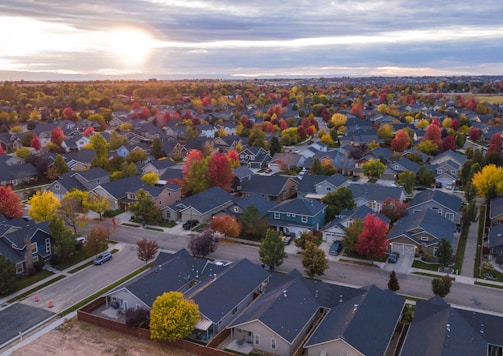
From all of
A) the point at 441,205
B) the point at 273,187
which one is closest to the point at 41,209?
the point at 273,187

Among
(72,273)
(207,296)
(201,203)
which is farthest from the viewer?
(201,203)

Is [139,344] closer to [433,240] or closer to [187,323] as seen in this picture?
[187,323]

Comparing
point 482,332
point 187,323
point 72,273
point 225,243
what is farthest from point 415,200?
point 72,273

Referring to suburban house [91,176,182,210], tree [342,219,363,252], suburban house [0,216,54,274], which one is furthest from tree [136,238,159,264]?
tree [342,219,363,252]

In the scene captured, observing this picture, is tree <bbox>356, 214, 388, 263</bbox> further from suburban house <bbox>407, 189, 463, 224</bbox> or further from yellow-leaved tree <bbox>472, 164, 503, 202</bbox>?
yellow-leaved tree <bbox>472, 164, 503, 202</bbox>

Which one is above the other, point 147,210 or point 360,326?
point 147,210

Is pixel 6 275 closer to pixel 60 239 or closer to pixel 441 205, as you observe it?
pixel 60 239
